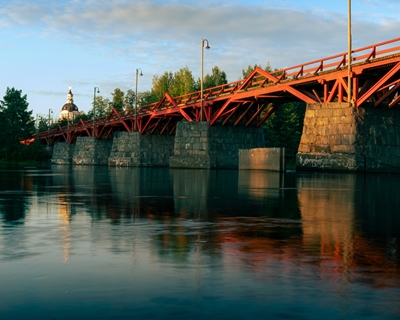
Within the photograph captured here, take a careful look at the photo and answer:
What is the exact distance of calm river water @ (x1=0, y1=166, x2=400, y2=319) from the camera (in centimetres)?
431

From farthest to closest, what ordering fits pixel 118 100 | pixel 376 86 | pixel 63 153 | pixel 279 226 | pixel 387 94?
pixel 118 100 < pixel 63 153 < pixel 387 94 < pixel 376 86 < pixel 279 226

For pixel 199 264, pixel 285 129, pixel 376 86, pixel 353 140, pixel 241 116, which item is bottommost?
pixel 199 264

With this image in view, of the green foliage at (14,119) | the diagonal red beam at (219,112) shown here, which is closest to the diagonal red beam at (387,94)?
the diagonal red beam at (219,112)

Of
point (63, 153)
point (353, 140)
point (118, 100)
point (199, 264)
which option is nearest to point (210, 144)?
point (353, 140)

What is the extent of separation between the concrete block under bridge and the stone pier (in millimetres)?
18004

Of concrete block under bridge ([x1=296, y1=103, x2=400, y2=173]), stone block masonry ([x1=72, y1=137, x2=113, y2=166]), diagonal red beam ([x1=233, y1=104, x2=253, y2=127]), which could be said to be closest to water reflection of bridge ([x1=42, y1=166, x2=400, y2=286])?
concrete block under bridge ([x1=296, y1=103, x2=400, y2=173])

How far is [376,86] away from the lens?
35.6 m

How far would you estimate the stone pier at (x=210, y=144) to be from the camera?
2258 inches

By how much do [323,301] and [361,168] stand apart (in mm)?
33444

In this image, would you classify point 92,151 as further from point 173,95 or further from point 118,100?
point 118,100

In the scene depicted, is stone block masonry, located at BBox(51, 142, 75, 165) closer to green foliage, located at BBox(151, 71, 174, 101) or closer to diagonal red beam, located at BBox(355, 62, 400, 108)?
green foliage, located at BBox(151, 71, 174, 101)

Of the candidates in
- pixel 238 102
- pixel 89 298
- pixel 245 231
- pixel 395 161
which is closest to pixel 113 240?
pixel 245 231

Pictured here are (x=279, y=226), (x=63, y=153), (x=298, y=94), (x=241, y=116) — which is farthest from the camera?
(x=63, y=153)

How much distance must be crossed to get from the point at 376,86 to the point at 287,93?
12590mm
